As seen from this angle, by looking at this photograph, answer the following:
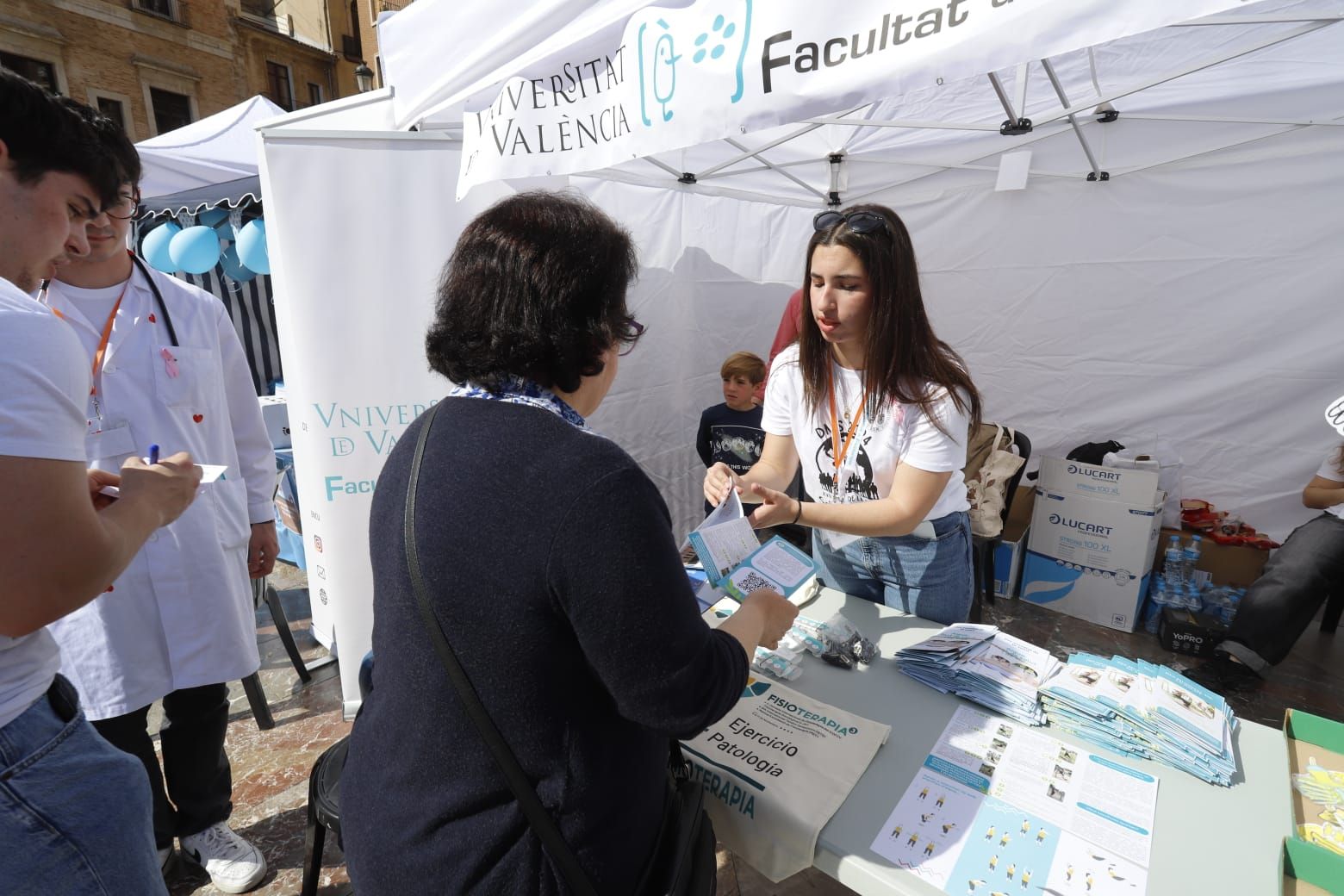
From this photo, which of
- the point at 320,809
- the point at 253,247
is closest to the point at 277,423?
the point at 253,247

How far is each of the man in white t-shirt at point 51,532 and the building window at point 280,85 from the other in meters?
24.2

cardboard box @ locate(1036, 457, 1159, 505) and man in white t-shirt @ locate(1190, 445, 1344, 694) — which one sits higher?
cardboard box @ locate(1036, 457, 1159, 505)

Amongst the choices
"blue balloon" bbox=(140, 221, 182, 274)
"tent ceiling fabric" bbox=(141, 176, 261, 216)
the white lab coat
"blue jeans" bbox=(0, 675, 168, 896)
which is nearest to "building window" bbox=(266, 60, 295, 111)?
"tent ceiling fabric" bbox=(141, 176, 261, 216)

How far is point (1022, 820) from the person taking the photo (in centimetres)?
106

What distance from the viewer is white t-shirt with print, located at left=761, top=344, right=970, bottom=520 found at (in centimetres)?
162

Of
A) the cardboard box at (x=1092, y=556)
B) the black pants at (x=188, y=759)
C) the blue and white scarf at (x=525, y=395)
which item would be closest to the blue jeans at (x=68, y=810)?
the blue and white scarf at (x=525, y=395)

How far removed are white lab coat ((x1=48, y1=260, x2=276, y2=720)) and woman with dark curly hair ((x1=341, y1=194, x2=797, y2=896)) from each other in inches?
50.7

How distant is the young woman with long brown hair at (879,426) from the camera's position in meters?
1.63

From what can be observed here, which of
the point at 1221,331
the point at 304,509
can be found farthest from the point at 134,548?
the point at 1221,331

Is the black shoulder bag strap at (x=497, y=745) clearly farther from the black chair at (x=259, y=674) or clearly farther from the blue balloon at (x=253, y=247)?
the blue balloon at (x=253, y=247)

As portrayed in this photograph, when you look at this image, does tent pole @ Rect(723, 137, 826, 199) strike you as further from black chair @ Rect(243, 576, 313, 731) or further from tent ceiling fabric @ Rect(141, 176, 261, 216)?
black chair @ Rect(243, 576, 313, 731)

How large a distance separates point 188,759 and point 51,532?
5.36ft

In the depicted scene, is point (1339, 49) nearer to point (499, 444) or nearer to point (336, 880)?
point (499, 444)

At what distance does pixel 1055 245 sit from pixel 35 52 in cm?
2058
